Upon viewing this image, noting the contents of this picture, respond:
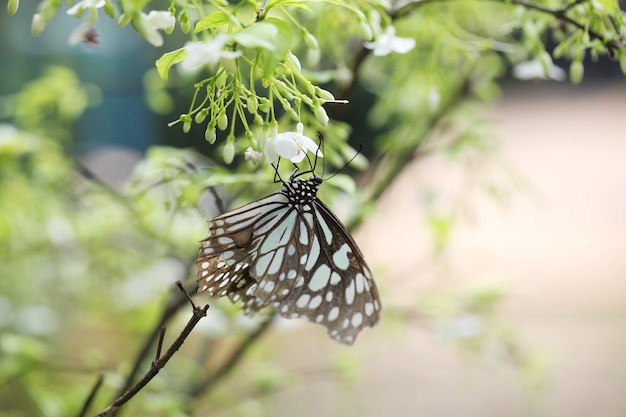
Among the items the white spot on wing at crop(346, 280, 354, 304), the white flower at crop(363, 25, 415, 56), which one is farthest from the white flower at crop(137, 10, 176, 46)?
the white spot on wing at crop(346, 280, 354, 304)

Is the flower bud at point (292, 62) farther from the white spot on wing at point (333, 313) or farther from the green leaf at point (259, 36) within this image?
the white spot on wing at point (333, 313)

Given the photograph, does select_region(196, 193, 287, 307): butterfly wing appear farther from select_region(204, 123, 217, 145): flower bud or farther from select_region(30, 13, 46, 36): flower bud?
select_region(30, 13, 46, 36): flower bud

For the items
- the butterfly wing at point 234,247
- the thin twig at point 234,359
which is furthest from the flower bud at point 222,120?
the thin twig at point 234,359

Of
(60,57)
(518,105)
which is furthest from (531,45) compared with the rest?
(518,105)

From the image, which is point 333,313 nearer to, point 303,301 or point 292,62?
point 303,301

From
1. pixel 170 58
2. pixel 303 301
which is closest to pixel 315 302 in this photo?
pixel 303 301

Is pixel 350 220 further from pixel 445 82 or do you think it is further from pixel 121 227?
pixel 121 227
